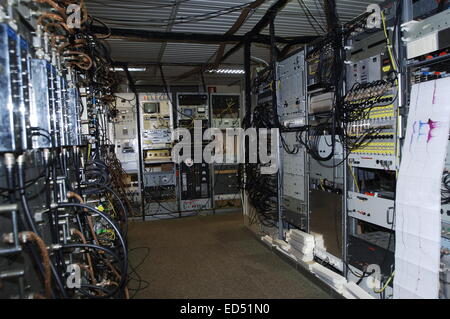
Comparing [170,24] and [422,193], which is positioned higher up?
[170,24]

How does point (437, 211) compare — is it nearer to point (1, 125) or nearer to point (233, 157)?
point (1, 125)

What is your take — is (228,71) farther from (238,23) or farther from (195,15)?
(195,15)

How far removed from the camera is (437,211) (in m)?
1.75

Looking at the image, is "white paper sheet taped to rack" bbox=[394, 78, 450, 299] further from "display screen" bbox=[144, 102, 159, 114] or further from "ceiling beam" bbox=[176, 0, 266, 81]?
"display screen" bbox=[144, 102, 159, 114]

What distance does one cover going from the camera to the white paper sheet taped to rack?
1.77 m

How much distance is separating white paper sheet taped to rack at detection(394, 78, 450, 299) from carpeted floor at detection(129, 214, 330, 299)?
3.10 ft

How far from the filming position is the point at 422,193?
184cm

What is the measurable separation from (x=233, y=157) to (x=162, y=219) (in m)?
1.84

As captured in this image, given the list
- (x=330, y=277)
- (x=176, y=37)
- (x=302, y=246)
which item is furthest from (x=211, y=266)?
(x=176, y=37)

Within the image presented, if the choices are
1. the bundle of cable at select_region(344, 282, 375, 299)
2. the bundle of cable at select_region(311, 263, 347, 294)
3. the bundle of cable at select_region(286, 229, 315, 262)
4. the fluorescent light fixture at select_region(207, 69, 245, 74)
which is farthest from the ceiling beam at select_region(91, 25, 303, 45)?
the bundle of cable at select_region(344, 282, 375, 299)

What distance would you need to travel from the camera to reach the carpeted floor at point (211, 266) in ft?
9.03

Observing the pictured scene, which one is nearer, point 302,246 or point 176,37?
point 302,246

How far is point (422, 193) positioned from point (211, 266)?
7.59ft

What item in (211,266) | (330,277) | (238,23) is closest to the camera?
(330,277)
